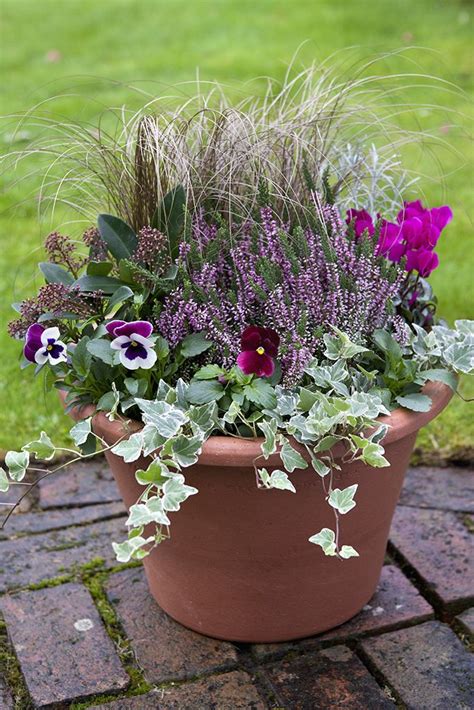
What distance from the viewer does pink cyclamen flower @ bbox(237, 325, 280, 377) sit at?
1685mm

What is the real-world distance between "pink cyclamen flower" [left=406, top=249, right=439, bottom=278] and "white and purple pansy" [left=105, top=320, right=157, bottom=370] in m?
0.59

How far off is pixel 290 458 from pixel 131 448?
0.29 meters

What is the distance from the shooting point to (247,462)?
1638 mm

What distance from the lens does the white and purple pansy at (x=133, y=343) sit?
1682 mm

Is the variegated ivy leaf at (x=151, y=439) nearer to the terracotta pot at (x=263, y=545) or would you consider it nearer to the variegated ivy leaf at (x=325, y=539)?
the terracotta pot at (x=263, y=545)

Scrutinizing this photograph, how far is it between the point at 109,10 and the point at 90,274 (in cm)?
607

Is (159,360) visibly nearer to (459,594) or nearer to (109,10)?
(459,594)

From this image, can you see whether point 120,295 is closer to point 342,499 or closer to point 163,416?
point 163,416

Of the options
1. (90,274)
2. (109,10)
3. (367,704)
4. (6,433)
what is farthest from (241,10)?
(367,704)

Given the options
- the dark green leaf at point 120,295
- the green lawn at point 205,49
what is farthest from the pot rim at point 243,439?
the green lawn at point 205,49

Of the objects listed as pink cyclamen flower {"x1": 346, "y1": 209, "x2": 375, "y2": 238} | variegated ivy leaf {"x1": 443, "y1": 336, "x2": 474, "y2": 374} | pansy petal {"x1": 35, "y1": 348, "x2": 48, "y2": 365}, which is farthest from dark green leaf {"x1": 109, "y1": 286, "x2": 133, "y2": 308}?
variegated ivy leaf {"x1": 443, "y1": 336, "x2": 474, "y2": 374}

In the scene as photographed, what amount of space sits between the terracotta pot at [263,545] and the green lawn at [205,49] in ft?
5.67

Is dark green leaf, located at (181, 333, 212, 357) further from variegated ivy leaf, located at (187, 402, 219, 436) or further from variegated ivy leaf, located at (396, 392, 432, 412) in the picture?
variegated ivy leaf, located at (396, 392, 432, 412)

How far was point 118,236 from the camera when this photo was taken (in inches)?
73.5
